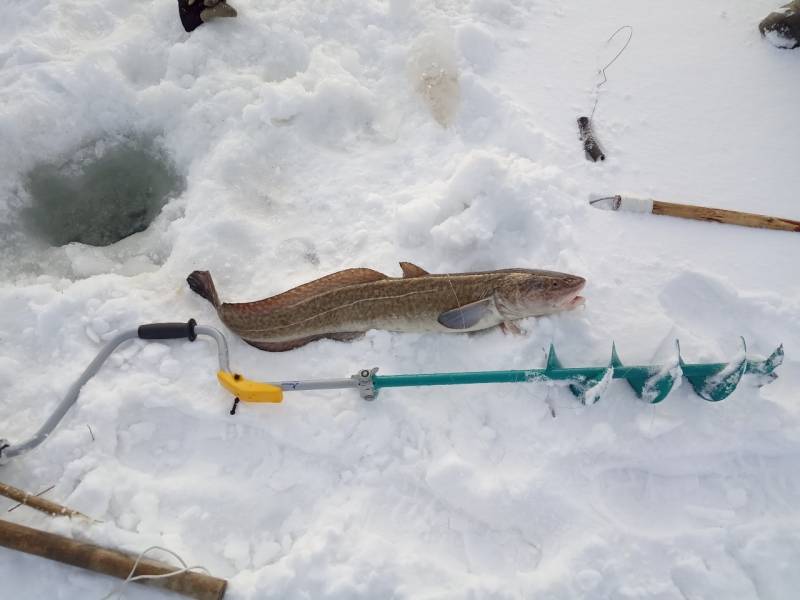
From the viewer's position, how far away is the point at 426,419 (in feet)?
11.0

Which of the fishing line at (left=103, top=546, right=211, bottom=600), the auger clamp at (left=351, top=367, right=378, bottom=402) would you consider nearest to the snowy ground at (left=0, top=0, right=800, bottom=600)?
the fishing line at (left=103, top=546, right=211, bottom=600)

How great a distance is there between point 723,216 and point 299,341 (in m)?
3.18

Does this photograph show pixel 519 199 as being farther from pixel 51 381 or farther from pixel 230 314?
pixel 51 381

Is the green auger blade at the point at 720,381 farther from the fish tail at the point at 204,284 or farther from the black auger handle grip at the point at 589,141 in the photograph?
the fish tail at the point at 204,284

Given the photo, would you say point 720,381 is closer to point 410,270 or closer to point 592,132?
point 410,270

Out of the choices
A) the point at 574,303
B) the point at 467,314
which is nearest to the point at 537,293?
the point at 574,303

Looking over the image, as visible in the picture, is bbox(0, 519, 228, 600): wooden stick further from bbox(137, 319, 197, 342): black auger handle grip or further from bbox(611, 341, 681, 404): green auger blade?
bbox(611, 341, 681, 404): green auger blade

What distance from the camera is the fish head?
11.5 ft

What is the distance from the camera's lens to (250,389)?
322cm

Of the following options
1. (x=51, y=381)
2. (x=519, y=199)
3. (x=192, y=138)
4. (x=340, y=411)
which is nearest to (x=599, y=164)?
(x=519, y=199)

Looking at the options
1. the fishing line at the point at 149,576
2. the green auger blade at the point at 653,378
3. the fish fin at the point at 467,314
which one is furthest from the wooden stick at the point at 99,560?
the green auger blade at the point at 653,378

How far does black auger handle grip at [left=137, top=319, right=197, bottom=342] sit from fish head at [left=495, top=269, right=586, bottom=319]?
2.02 m

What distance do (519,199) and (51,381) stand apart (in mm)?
3362

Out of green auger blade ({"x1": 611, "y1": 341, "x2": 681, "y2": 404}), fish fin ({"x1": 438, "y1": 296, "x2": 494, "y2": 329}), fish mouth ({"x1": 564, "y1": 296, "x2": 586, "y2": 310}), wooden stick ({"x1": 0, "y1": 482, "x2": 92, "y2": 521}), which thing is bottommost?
wooden stick ({"x1": 0, "y1": 482, "x2": 92, "y2": 521})
